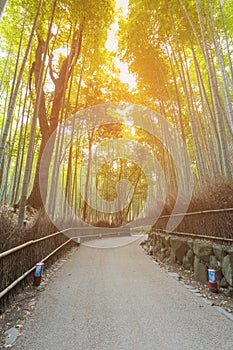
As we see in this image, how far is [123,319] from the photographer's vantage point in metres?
1.91

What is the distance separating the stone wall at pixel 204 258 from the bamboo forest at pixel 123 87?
2.34 feet

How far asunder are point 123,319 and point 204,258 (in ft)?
6.01

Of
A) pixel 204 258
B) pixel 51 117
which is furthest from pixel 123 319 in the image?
pixel 51 117

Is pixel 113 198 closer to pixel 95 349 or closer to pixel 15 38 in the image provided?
pixel 15 38

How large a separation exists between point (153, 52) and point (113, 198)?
42.8 feet

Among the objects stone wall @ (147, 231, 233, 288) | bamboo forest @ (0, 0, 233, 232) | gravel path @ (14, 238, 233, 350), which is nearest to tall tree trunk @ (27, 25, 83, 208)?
bamboo forest @ (0, 0, 233, 232)

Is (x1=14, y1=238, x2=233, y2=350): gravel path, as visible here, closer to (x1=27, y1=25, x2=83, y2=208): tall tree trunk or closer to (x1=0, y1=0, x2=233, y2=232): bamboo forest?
(x1=0, y1=0, x2=233, y2=232): bamboo forest

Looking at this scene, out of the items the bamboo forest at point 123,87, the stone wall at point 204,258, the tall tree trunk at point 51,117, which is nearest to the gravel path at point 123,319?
the stone wall at point 204,258

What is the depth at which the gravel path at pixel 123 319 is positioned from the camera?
59.5 inches

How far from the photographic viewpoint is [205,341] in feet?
4.99

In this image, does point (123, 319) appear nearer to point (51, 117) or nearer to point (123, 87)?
point (51, 117)

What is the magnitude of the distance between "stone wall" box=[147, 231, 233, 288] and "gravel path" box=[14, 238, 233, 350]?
0.47 meters

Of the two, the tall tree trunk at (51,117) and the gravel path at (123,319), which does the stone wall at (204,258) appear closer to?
the gravel path at (123,319)

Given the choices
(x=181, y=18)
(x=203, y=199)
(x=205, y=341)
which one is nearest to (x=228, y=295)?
(x=205, y=341)
